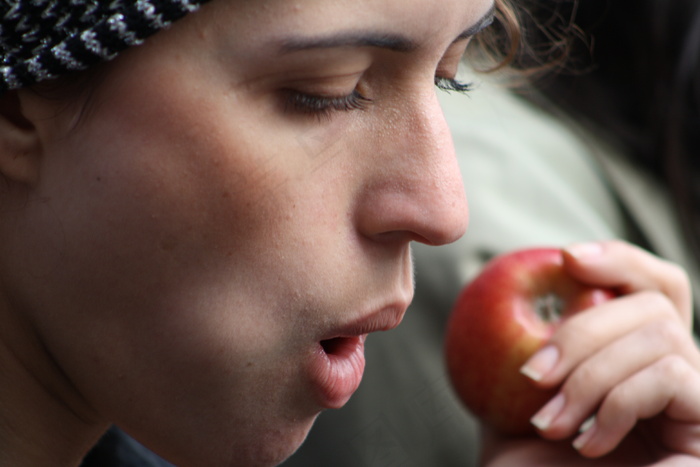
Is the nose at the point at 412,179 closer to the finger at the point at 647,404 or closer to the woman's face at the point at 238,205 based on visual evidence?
the woman's face at the point at 238,205

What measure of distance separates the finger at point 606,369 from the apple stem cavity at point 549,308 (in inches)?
3.9

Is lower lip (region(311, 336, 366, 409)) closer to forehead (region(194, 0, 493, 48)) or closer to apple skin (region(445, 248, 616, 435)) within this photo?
forehead (region(194, 0, 493, 48))

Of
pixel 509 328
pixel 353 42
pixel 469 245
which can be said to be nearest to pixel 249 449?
pixel 353 42

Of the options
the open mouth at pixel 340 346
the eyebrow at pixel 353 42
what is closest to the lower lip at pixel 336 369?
the open mouth at pixel 340 346

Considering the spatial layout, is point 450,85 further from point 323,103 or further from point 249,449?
point 249,449

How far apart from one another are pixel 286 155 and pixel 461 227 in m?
0.17

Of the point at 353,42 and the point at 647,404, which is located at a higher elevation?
the point at 353,42

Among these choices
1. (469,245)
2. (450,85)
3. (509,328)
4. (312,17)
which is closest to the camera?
(312,17)

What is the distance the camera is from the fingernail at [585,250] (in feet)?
3.40

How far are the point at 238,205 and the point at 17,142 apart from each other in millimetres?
184

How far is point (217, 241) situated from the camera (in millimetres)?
576

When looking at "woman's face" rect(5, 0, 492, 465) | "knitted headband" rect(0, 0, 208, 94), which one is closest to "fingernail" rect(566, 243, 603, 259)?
"woman's face" rect(5, 0, 492, 465)

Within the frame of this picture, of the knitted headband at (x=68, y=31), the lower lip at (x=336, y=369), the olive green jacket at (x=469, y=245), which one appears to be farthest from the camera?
the olive green jacket at (x=469, y=245)

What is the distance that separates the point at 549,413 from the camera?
93 cm
